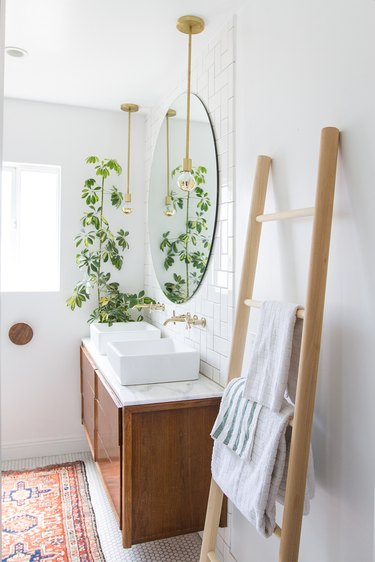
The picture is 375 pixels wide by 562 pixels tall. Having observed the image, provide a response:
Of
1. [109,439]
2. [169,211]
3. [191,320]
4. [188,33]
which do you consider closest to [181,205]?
Result: [169,211]

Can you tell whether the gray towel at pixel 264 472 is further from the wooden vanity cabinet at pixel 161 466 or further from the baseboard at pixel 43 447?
the baseboard at pixel 43 447

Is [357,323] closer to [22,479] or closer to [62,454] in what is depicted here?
[22,479]

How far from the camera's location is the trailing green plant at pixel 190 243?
7.52ft

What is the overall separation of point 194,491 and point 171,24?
2087 mm

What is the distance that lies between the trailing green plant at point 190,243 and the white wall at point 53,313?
810 millimetres

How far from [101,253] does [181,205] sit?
38.9 inches

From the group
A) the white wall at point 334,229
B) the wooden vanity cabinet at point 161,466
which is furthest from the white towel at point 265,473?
the wooden vanity cabinet at point 161,466

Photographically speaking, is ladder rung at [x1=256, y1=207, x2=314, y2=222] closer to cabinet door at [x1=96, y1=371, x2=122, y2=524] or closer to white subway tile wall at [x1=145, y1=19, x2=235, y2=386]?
white subway tile wall at [x1=145, y1=19, x2=235, y2=386]

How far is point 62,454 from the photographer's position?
3.35m

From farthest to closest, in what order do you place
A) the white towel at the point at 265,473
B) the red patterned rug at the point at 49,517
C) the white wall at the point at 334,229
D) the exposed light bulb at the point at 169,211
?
the exposed light bulb at the point at 169,211, the red patterned rug at the point at 49,517, the white towel at the point at 265,473, the white wall at the point at 334,229

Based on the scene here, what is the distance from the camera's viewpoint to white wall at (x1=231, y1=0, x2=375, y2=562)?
1.21 metres

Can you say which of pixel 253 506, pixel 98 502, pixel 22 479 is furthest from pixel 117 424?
pixel 22 479

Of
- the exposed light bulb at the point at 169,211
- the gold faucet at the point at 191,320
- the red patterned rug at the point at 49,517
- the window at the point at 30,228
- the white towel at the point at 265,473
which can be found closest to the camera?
the white towel at the point at 265,473

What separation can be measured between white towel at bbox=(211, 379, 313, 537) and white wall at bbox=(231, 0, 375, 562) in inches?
4.6
